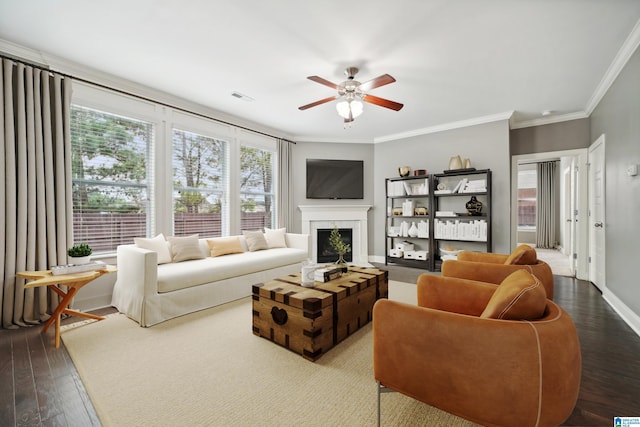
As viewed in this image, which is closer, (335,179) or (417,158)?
(417,158)

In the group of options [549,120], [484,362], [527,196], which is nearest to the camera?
[484,362]

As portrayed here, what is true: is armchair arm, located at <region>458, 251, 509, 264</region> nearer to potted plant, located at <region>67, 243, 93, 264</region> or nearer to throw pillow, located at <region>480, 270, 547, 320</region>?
throw pillow, located at <region>480, 270, 547, 320</region>

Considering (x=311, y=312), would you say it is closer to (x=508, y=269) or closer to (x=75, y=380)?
(x=75, y=380)

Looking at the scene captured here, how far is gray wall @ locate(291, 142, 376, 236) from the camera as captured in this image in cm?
568

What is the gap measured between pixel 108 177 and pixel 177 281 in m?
1.61

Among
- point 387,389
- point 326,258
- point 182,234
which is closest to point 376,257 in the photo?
point 326,258

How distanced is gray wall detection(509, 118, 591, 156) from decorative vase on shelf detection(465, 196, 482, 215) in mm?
1157

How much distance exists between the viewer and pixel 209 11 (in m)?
2.15

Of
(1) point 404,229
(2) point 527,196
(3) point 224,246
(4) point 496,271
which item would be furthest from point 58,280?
(2) point 527,196

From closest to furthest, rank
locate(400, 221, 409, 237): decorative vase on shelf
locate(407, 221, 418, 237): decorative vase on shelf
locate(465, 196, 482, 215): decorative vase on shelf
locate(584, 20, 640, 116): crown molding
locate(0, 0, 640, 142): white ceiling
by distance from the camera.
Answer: locate(0, 0, 640, 142): white ceiling → locate(584, 20, 640, 116): crown molding → locate(465, 196, 482, 215): decorative vase on shelf → locate(407, 221, 418, 237): decorative vase on shelf → locate(400, 221, 409, 237): decorative vase on shelf

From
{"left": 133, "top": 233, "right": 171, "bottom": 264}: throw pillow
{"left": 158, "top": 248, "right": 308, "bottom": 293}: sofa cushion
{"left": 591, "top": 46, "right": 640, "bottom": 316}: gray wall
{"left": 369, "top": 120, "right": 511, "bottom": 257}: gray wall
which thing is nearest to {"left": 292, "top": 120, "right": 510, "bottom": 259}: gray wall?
{"left": 369, "top": 120, "right": 511, "bottom": 257}: gray wall

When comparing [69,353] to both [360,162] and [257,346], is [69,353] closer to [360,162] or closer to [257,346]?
[257,346]

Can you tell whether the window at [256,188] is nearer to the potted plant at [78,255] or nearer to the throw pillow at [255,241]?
the throw pillow at [255,241]

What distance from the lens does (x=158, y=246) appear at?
3.21 m
